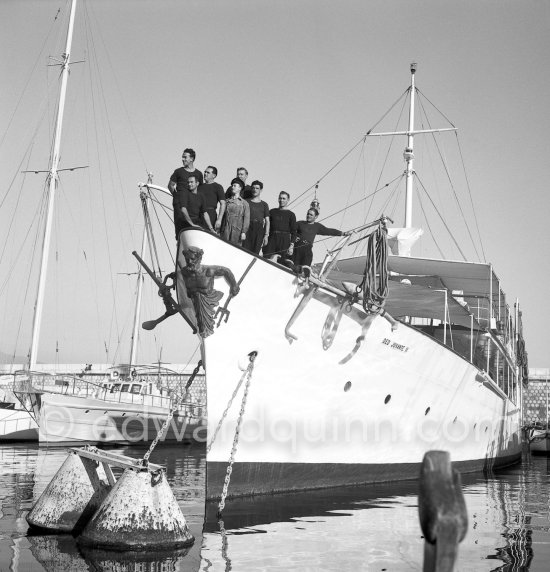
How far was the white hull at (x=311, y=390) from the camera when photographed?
40.8ft

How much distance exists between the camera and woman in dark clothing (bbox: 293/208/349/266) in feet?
46.2

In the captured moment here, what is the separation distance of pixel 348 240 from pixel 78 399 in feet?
59.3

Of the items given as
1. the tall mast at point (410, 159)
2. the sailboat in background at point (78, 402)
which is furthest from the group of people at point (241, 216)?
the sailboat in background at point (78, 402)

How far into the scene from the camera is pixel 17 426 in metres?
30.4

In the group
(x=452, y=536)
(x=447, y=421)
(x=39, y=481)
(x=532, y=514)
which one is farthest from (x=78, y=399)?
(x=452, y=536)

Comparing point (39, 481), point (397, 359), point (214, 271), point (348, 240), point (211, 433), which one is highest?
point (348, 240)

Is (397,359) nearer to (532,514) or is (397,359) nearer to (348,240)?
(348,240)

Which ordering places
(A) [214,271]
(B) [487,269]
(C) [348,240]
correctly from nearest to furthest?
(A) [214,271] < (C) [348,240] < (B) [487,269]

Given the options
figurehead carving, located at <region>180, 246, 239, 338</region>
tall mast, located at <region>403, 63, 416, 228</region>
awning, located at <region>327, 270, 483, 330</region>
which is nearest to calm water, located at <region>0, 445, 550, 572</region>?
figurehead carving, located at <region>180, 246, 239, 338</region>

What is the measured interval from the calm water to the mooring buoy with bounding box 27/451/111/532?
0.83ft

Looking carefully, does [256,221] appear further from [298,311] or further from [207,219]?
[298,311]

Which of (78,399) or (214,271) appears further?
(78,399)

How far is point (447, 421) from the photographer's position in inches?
643

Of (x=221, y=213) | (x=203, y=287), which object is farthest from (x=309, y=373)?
(x=221, y=213)
